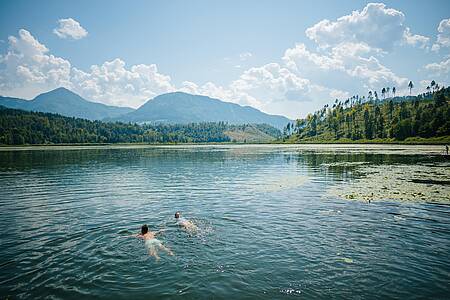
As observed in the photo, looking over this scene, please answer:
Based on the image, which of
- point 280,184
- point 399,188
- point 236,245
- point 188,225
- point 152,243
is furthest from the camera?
point 280,184

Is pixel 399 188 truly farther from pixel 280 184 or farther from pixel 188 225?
pixel 188 225

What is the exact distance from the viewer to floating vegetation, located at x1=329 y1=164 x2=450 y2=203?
3297cm

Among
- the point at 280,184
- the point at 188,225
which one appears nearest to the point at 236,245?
the point at 188,225

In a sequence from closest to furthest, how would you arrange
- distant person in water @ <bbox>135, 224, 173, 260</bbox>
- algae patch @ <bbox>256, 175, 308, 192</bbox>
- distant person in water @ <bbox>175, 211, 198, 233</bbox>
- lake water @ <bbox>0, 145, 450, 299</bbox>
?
lake water @ <bbox>0, 145, 450, 299</bbox> < distant person in water @ <bbox>135, 224, 173, 260</bbox> < distant person in water @ <bbox>175, 211, 198, 233</bbox> < algae patch @ <bbox>256, 175, 308, 192</bbox>

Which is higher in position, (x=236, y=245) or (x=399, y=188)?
(x=399, y=188)

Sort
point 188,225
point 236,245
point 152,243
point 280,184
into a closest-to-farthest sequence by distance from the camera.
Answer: point 236,245
point 152,243
point 188,225
point 280,184

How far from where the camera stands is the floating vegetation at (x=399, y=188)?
33.0m

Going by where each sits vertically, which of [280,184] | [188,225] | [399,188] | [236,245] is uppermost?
[399,188]

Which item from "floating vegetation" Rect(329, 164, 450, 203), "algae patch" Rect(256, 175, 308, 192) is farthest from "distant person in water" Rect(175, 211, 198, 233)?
"floating vegetation" Rect(329, 164, 450, 203)

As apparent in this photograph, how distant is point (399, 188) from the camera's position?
37844 mm

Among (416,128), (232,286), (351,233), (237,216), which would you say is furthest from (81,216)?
(416,128)

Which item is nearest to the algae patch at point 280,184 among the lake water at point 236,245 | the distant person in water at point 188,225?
the lake water at point 236,245

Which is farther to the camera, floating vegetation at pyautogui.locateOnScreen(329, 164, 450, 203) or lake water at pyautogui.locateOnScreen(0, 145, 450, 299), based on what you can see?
floating vegetation at pyautogui.locateOnScreen(329, 164, 450, 203)

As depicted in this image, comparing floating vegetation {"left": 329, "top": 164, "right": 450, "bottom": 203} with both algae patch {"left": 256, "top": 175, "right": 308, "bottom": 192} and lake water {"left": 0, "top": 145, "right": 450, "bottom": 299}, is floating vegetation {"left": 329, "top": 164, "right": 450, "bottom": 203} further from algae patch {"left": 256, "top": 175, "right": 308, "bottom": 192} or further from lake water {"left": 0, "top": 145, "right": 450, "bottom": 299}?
algae patch {"left": 256, "top": 175, "right": 308, "bottom": 192}
